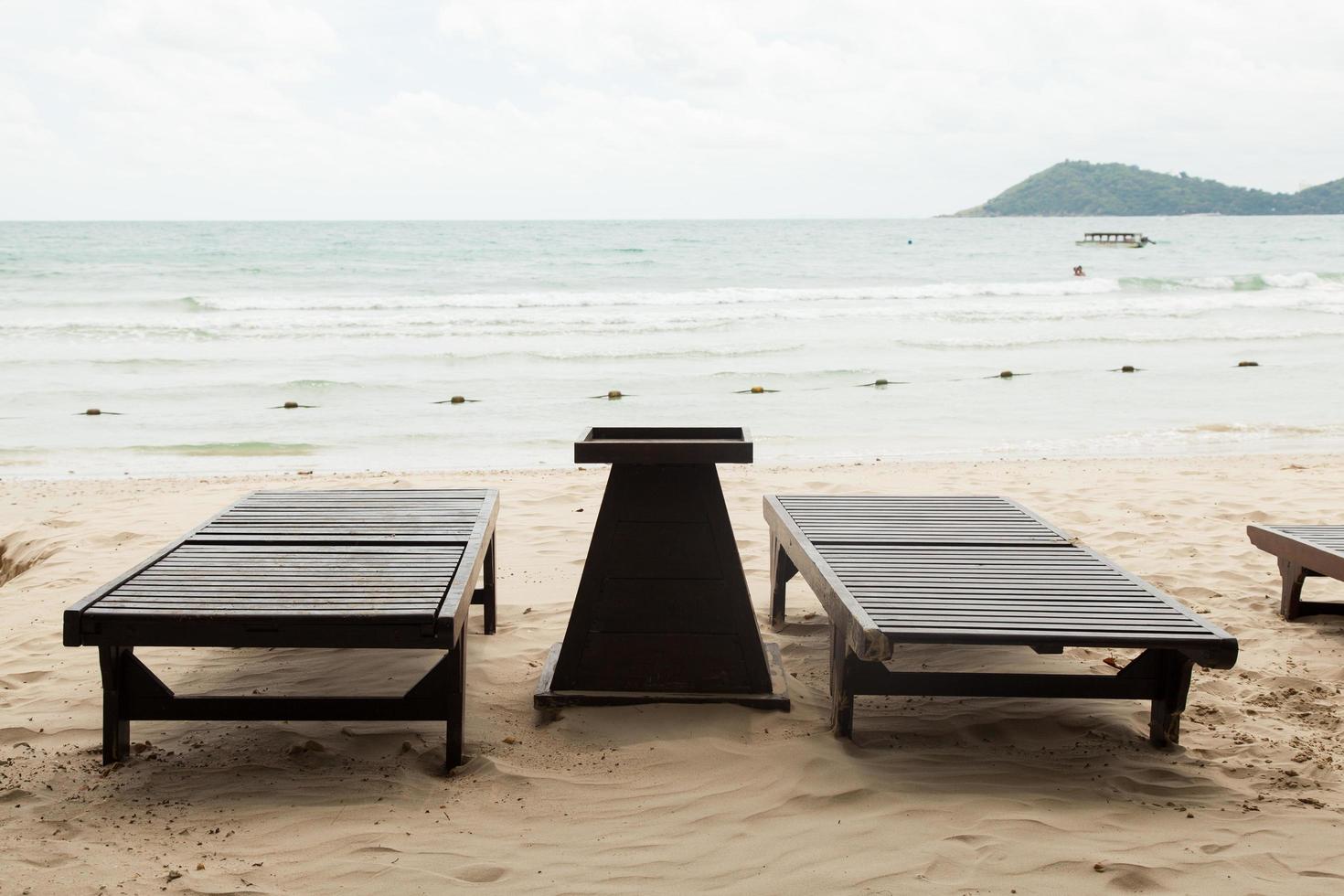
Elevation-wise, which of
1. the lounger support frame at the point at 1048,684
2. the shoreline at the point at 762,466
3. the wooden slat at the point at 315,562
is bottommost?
the shoreline at the point at 762,466

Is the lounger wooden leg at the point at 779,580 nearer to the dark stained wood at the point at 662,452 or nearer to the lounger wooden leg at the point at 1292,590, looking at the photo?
the dark stained wood at the point at 662,452

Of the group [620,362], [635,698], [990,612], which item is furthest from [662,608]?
[620,362]

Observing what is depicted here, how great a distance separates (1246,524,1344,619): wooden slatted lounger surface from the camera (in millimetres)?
4184

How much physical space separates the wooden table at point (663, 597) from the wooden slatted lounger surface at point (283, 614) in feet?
1.48

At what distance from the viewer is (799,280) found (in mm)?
30734

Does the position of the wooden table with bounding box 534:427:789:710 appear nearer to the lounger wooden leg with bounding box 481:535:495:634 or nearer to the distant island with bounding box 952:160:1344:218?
the lounger wooden leg with bounding box 481:535:495:634

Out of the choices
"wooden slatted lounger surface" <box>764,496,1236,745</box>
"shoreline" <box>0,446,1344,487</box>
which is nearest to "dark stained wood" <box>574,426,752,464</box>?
"wooden slatted lounger surface" <box>764,496,1236,745</box>

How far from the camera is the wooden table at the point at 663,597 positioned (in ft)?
10.9

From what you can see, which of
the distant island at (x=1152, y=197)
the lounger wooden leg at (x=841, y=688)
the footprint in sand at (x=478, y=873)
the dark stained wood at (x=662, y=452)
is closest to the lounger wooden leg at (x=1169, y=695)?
the lounger wooden leg at (x=841, y=688)

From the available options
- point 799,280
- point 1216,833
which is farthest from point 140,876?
point 799,280

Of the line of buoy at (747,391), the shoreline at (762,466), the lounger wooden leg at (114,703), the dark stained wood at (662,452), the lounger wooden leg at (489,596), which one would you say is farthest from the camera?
the line of buoy at (747,391)

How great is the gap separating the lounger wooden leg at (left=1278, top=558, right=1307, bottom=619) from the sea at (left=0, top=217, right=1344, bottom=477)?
3053mm

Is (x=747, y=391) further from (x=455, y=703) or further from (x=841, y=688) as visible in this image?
(x=455, y=703)

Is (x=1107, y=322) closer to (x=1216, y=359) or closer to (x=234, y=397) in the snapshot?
(x=1216, y=359)
